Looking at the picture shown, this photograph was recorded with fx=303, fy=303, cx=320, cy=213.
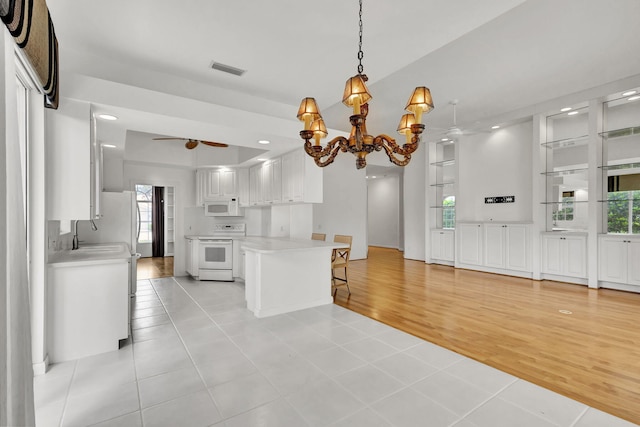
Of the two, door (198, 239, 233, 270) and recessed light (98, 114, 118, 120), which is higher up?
recessed light (98, 114, 118, 120)

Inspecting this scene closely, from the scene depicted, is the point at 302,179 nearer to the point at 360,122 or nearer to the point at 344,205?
the point at 360,122

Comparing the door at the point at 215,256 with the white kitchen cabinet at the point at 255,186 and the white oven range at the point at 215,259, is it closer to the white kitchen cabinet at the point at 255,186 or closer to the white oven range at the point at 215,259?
the white oven range at the point at 215,259

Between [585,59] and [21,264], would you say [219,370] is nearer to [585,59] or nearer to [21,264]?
[21,264]

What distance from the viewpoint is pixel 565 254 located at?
215 inches

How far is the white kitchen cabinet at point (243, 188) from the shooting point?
250 inches

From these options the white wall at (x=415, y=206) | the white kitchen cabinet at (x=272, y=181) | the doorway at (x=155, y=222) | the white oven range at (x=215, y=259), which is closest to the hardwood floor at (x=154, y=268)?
the doorway at (x=155, y=222)

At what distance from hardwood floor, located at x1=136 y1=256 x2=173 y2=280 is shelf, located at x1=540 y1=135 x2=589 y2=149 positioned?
810cm

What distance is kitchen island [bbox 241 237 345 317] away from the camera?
3789 mm

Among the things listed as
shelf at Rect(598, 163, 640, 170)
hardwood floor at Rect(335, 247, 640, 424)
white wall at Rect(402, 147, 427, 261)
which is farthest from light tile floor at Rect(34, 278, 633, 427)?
white wall at Rect(402, 147, 427, 261)

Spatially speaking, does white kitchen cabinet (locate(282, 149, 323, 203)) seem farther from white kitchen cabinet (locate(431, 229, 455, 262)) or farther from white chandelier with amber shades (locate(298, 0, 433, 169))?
white kitchen cabinet (locate(431, 229, 455, 262))

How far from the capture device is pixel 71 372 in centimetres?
245

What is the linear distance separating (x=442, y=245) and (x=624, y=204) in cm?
335

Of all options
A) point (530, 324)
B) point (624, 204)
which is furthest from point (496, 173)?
point (530, 324)

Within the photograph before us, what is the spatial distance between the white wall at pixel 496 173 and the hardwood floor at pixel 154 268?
270 inches
